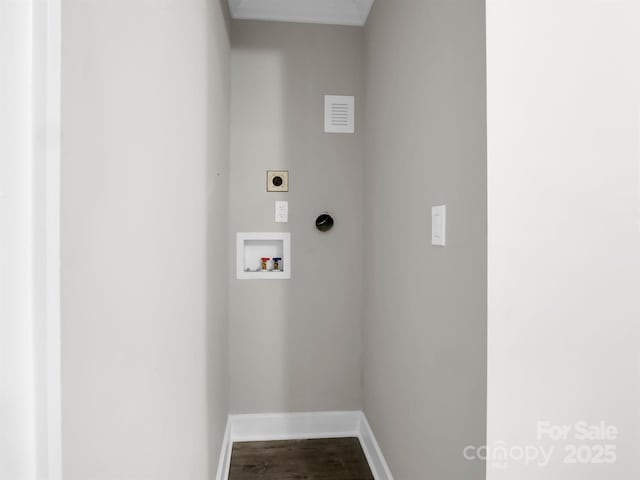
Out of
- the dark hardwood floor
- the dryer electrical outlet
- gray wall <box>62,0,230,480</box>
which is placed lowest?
the dark hardwood floor

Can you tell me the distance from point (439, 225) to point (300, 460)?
1.56m

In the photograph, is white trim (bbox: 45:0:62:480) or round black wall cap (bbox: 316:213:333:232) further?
round black wall cap (bbox: 316:213:333:232)

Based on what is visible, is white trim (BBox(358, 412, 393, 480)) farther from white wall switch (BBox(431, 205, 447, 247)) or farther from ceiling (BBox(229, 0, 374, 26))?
ceiling (BBox(229, 0, 374, 26))

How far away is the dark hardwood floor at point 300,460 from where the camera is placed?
194 centimetres

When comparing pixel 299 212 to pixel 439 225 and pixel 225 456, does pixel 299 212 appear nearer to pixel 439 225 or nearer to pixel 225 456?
pixel 439 225

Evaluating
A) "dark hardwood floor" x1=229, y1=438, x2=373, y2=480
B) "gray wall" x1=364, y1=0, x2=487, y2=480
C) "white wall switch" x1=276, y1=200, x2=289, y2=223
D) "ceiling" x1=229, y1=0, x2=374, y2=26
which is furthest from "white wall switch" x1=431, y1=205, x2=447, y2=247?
"ceiling" x1=229, y1=0, x2=374, y2=26

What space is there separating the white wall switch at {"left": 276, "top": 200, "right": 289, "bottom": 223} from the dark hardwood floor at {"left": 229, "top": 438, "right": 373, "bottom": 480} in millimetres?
1309

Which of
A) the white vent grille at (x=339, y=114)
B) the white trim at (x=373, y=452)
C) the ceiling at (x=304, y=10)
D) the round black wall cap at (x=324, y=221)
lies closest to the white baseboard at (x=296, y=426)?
the white trim at (x=373, y=452)

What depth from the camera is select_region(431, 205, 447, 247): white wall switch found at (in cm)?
122

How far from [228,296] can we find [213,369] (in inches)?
22.7

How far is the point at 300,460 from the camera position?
2.07 meters

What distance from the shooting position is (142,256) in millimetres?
802

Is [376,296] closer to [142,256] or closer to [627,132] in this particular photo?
[627,132]

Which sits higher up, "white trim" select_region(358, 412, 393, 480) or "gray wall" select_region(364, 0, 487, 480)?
"gray wall" select_region(364, 0, 487, 480)
